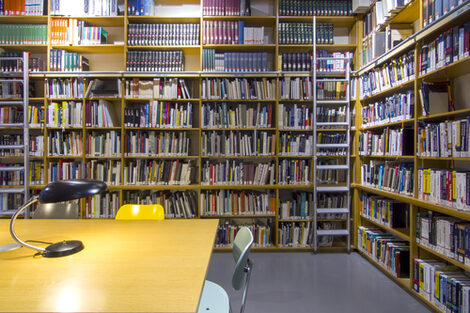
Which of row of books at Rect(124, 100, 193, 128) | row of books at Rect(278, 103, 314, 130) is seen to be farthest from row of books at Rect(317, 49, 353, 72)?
row of books at Rect(124, 100, 193, 128)

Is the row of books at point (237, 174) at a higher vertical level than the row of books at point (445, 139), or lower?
lower

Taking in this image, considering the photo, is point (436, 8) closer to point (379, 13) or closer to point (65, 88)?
point (379, 13)

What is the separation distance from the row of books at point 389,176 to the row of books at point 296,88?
3.81 ft

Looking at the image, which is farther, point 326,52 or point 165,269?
point 326,52

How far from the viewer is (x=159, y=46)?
12.6 ft

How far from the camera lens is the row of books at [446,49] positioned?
216 cm

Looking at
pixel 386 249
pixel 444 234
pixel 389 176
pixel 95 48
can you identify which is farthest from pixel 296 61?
pixel 95 48

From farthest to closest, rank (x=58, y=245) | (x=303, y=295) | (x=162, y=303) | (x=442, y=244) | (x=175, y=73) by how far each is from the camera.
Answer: (x=175, y=73) → (x=303, y=295) → (x=442, y=244) → (x=58, y=245) → (x=162, y=303)

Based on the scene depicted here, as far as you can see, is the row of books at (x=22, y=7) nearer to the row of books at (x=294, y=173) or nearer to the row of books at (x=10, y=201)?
the row of books at (x=10, y=201)

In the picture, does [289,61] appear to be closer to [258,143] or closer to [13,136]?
[258,143]

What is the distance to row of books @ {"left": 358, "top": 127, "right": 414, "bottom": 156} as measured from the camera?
110 inches

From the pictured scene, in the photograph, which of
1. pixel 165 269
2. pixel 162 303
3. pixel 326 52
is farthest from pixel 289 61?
pixel 162 303

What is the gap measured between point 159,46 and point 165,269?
3.21 metres

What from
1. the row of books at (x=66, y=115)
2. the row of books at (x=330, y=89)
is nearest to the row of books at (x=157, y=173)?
the row of books at (x=66, y=115)
